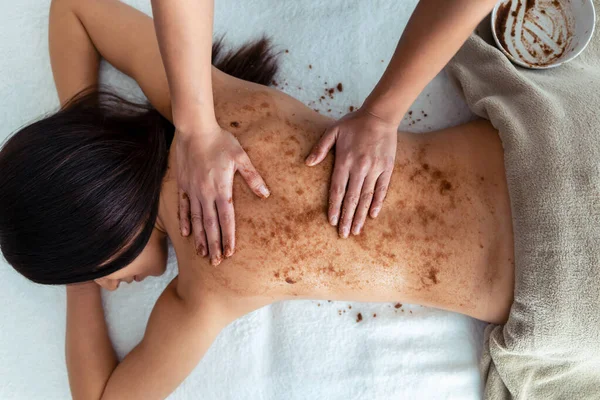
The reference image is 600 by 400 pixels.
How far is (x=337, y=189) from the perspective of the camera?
2.65 ft

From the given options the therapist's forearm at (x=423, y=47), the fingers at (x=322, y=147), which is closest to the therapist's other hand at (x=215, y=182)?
the fingers at (x=322, y=147)

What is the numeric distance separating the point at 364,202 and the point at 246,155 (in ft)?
0.77

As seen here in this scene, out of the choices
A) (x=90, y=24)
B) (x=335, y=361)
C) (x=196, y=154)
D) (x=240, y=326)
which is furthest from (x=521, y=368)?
(x=90, y=24)

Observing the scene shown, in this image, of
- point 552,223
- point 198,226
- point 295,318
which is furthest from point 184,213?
point 552,223

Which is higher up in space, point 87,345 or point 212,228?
point 212,228

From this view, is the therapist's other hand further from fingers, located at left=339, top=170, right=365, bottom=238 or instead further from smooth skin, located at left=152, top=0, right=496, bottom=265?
fingers, located at left=339, top=170, right=365, bottom=238

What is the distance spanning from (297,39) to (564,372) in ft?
3.24

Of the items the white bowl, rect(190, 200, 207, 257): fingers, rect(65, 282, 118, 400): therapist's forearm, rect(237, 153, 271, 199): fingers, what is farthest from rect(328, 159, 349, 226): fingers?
rect(65, 282, 118, 400): therapist's forearm

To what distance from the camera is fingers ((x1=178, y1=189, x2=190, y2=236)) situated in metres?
0.85

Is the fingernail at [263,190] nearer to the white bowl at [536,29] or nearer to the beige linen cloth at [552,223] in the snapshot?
the beige linen cloth at [552,223]

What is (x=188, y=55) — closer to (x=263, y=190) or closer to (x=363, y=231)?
(x=263, y=190)

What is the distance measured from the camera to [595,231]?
0.78 m

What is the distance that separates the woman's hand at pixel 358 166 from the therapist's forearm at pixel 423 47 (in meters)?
0.04

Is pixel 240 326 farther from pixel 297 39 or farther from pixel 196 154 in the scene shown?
pixel 297 39
